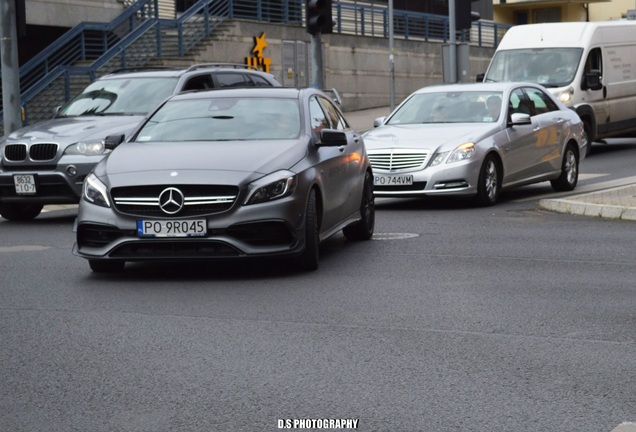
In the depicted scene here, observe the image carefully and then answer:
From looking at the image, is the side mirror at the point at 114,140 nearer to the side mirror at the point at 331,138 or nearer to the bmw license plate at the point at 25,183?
the side mirror at the point at 331,138

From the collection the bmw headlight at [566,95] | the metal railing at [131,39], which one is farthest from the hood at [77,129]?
the metal railing at [131,39]

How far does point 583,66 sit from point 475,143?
9434mm

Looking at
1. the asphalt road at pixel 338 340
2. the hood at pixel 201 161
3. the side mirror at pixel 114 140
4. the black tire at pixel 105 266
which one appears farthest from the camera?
the side mirror at pixel 114 140

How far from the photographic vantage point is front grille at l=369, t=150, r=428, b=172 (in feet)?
51.7

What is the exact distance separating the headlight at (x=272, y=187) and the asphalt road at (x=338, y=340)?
62cm

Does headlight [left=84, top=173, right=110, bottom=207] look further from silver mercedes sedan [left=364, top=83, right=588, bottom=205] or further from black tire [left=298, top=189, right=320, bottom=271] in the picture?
silver mercedes sedan [left=364, top=83, right=588, bottom=205]

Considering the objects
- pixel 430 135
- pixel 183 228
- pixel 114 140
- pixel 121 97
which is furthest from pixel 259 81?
pixel 183 228

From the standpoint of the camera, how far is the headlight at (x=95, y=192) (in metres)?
10.2

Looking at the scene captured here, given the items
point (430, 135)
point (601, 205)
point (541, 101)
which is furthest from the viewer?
point (541, 101)

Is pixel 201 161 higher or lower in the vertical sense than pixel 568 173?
higher

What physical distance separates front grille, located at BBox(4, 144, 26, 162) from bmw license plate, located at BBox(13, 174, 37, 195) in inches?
10.6

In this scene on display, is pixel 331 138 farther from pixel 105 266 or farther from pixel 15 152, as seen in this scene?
pixel 15 152

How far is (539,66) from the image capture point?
24844mm

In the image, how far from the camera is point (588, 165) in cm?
2331
